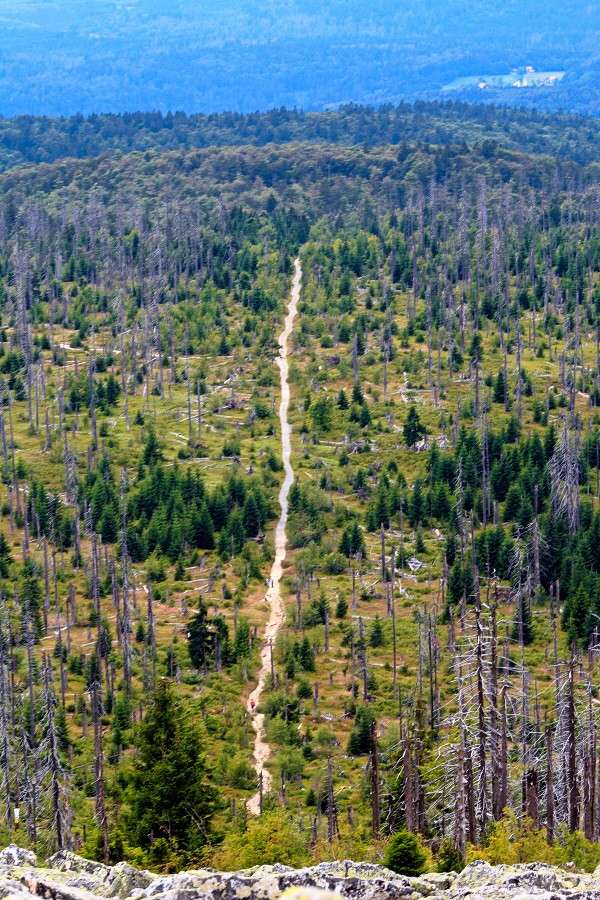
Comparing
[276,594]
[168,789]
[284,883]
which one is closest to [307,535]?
[276,594]

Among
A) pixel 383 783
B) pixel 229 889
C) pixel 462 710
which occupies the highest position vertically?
pixel 229 889

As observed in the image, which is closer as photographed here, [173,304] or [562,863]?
[562,863]

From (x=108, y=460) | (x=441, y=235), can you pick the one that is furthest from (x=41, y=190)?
(x=108, y=460)

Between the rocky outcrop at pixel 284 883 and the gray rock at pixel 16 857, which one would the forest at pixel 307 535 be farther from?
the gray rock at pixel 16 857

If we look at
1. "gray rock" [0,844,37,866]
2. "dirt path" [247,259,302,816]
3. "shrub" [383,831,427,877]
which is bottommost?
"dirt path" [247,259,302,816]

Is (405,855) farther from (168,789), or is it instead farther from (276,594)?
(276,594)

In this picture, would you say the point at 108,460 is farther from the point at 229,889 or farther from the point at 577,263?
the point at 229,889

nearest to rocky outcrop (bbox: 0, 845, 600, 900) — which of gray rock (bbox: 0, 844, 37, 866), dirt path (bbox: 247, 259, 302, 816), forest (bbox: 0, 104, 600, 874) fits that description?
gray rock (bbox: 0, 844, 37, 866)

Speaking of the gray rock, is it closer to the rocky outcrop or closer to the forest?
the rocky outcrop
